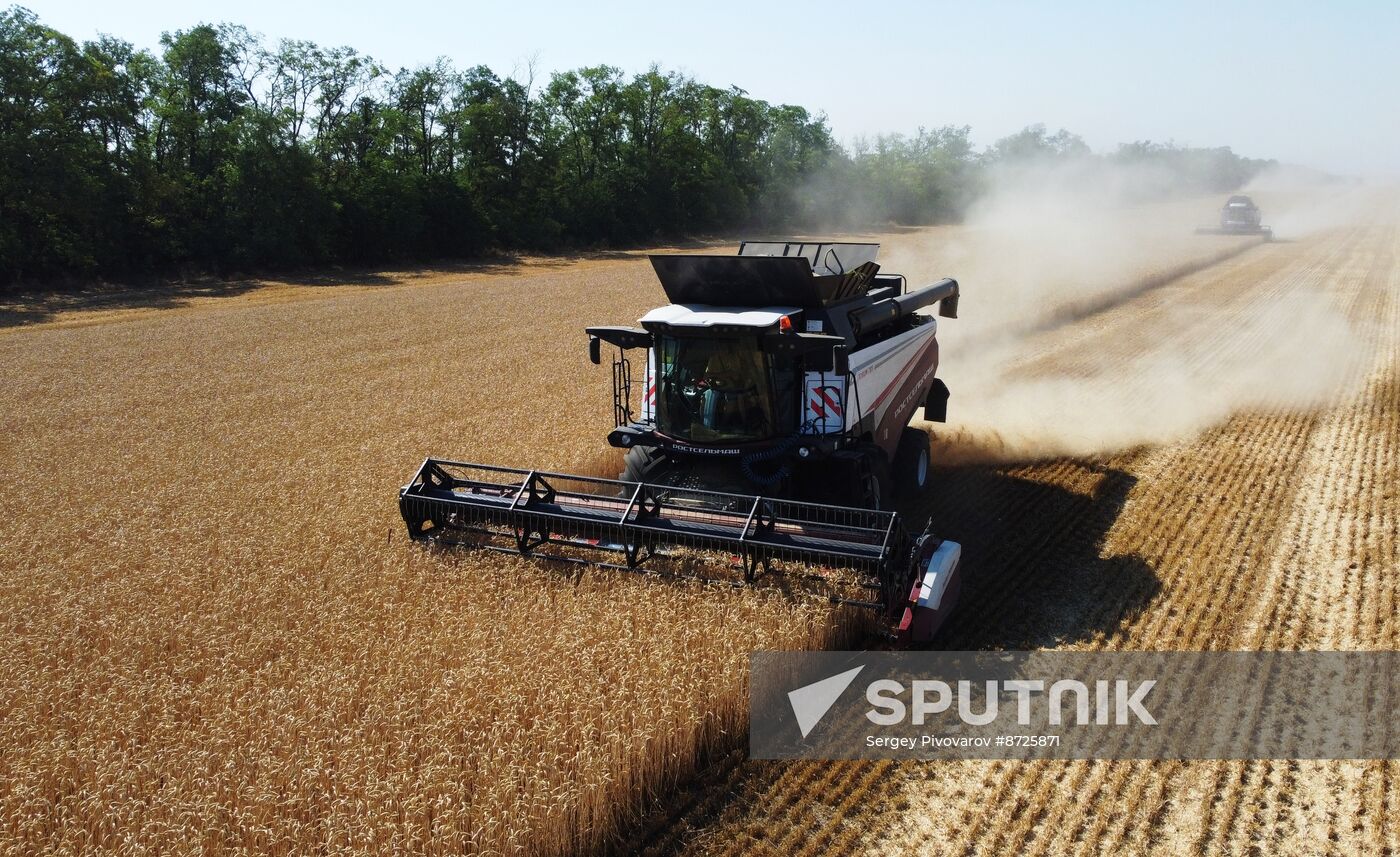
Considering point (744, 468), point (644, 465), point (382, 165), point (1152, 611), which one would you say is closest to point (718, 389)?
point (744, 468)

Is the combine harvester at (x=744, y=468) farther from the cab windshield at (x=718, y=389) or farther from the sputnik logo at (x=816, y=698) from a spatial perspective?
the sputnik logo at (x=816, y=698)

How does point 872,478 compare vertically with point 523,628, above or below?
above

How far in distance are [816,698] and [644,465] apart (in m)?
2.80

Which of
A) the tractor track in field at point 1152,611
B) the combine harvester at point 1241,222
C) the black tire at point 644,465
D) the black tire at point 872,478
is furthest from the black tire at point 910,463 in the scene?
the combine harvester at point 1241,222

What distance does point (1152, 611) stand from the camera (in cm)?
698

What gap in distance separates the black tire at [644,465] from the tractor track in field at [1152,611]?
2631 millimetres

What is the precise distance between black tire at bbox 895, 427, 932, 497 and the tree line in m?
24.1

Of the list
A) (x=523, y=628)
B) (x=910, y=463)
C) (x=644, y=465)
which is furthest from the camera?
(x=910, y=463)

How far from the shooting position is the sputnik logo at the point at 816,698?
5645 millimetres

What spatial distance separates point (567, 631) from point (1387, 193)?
313ft

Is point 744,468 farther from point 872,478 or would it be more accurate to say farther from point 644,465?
point 872,478

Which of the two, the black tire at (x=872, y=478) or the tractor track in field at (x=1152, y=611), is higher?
the black tire at (x=872, y=478)

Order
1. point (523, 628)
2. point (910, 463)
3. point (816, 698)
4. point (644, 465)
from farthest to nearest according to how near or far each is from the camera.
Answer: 1. point (910, 463)
2. point (644, 465)
3. point (523, 628)
4. point (816, 698)

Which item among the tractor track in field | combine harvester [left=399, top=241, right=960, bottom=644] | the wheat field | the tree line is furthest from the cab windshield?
the tree line
